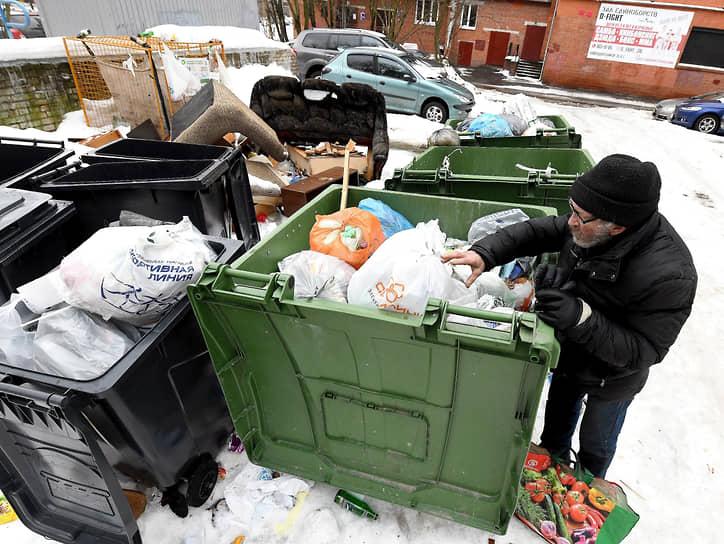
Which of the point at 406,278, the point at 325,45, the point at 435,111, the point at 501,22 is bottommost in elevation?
the point at 435,111

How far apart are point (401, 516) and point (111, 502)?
52.5 inches

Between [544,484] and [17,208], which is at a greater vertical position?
[17,208]

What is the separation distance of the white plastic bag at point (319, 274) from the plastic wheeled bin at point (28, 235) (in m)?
1.26

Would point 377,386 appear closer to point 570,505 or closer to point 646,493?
point 570,505

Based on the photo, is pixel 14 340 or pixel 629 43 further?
pixel 629 43

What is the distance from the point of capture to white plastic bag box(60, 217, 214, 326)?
5.34 ft

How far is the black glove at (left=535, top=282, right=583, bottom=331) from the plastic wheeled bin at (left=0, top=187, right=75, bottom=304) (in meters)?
2.35

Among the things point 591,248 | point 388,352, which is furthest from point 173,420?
point 591,248

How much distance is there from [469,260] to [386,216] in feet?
2.28

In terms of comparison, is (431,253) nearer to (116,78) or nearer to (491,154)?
(491,154)

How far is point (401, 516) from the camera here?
2072mm

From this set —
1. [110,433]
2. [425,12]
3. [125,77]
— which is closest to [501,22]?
[425,12]

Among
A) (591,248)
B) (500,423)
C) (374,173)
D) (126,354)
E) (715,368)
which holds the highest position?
(591,248)

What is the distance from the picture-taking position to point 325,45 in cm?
1100
